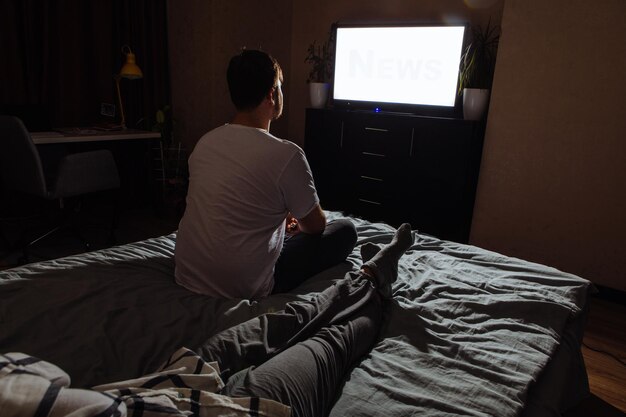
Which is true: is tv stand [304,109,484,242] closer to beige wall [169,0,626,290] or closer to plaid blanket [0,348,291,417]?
beige wall [169,0,626,290]

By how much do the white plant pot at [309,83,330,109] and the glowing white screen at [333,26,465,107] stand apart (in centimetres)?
11

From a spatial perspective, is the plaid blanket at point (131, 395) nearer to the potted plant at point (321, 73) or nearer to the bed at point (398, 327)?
the bed at point (398, 327)

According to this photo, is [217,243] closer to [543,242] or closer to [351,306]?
[351,306]

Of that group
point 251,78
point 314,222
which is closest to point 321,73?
point 251,78

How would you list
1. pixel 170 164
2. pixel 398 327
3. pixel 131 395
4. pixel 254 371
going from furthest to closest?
pixel 170 164 → pixel 398 327 → pixel 254 371 → pixel 131 395

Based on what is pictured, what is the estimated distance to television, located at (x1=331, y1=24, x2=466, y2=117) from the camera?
9.82 feet

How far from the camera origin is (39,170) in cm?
235

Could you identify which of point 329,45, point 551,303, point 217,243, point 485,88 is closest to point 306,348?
point 217,243

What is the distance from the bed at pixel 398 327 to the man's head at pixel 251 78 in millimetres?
621

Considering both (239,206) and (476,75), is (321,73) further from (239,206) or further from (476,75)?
(239,206)

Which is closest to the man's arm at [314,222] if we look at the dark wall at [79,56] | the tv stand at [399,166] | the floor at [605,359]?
the floor at [605,359]

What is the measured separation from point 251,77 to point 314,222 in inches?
19.6

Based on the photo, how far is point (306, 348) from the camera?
0.92 m

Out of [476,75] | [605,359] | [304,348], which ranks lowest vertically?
[605,359]
